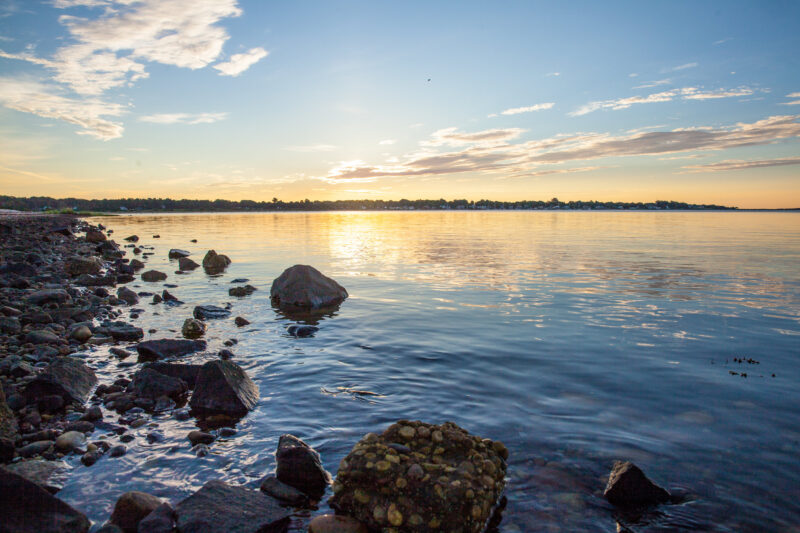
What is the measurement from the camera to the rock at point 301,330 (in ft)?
42.4

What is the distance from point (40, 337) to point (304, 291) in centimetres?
800

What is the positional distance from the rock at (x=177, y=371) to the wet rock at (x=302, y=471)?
12.6ft

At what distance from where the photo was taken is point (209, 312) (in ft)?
48.9

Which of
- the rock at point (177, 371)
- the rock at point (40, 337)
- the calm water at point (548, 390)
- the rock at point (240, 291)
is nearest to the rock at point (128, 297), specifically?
the calm water at point (548, 390)

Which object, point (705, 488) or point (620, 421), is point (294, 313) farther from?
point (705, 488)

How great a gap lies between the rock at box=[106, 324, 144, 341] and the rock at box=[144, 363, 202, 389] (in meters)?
3.85

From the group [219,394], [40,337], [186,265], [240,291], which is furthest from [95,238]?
[219,394]

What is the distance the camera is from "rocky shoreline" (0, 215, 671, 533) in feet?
14.9

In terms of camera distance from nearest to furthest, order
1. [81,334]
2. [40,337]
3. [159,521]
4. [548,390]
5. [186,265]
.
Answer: [159,521]
[548,390]
[40,337]
[81,334]
[186,265]

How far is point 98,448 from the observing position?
618cm

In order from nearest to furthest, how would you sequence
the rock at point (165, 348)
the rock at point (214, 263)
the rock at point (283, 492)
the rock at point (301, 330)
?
the rock at point (283, 492)
the rock at point (165, 348)
the rock at point (301, 330)
the rock at point (214, 263)

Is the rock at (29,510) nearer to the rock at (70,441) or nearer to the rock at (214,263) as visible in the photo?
the rock at (70,441)

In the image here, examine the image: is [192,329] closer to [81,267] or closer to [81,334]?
[81,334]

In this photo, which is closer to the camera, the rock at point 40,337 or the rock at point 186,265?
the rock at point 40,337
